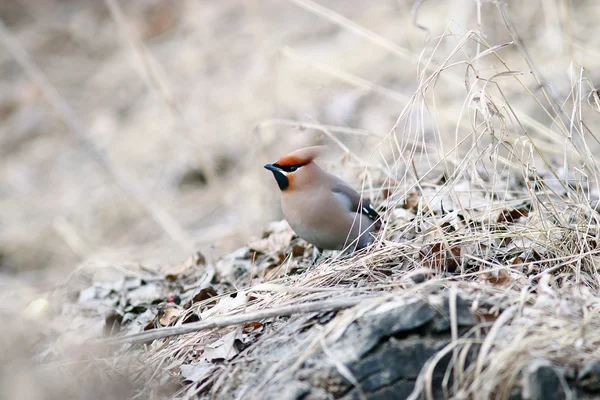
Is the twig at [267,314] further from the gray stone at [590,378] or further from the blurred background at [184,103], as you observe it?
the blurred background at [184,103]

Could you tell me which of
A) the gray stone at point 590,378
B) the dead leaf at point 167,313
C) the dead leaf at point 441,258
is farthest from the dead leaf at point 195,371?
the gray stone at point 590,378

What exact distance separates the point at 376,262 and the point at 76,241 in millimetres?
4102

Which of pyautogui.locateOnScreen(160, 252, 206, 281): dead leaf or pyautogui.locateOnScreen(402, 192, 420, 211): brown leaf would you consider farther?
pyautogui.locateOnScreen(160, 252, 206, 281): dead leaf

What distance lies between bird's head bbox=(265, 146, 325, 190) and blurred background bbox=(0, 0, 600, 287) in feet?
6.09

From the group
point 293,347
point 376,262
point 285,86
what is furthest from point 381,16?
point 293,347

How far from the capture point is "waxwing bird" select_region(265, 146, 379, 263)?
361 centimetres

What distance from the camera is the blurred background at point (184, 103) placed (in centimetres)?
639

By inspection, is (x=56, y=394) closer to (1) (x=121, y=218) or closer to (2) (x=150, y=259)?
(2) (x=150, y=259)

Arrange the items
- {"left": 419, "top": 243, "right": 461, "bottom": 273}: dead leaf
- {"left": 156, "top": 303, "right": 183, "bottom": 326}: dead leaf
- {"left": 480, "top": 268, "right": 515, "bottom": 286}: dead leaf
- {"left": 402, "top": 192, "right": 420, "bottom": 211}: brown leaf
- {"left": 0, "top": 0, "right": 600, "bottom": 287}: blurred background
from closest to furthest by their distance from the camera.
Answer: {"left": 480, "top": 268, "right": 515, "bottom": 286}: dead leaf
{"left": 419, "top": 243, "right": 461, "bottom": 273}: dead leaf
{"left": 156, "top": 303, "right": 183, "bottom": 326}: dead leaf
{"left": 402, "top": 192, "right": 420, "bottom": 211}: brown leaf
{"left": 0, "top": 0, "right": 600, "bottom": 287}: blurred background

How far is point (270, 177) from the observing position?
20.5 feet

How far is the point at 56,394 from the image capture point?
1977mm

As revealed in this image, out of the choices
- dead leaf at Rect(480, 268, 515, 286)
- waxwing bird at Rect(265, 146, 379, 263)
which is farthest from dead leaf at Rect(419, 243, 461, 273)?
waxwing bird at Rect(265, 146, 379, 263)

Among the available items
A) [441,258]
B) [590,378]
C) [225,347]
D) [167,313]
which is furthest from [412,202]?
[590,378]

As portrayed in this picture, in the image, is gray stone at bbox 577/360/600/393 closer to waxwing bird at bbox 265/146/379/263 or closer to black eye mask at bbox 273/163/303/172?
waxwing bird at bbox 265/146/379/263
